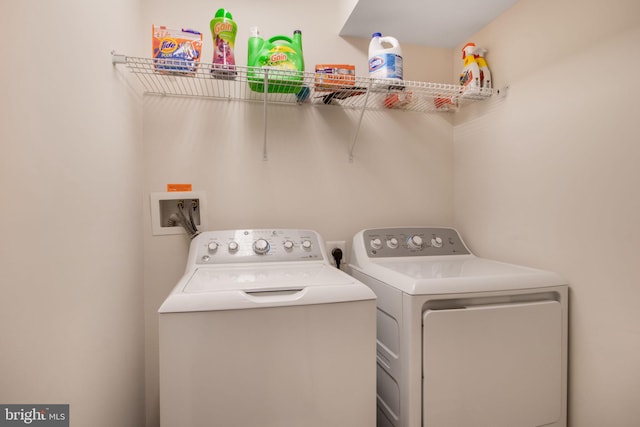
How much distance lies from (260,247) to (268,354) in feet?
1.85

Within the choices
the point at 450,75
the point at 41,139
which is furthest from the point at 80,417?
the point at 450,75

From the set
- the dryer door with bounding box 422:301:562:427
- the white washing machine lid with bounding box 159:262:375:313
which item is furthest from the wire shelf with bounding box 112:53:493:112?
the dryer door with bounding box 422:301:562:427

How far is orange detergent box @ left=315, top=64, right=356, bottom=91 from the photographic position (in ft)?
4.48

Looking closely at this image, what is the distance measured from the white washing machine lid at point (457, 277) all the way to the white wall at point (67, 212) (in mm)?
989

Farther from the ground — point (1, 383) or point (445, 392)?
point (1, 383)

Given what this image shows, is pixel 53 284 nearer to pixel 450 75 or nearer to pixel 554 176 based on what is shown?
pixel 554 176

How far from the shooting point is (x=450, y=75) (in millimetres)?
1891

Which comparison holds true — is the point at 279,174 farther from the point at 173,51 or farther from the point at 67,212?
the point at 67,212

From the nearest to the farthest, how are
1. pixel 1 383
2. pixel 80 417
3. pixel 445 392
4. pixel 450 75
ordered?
pixel 1 383 < pixel 80 417 < pixel 445 392 < pixel 450 75

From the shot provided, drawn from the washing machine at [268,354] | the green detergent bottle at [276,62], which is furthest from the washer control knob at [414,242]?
the green detergent bottle at [276,62]

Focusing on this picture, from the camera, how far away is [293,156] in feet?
5.49

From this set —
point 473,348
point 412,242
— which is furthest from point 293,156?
point 473,348

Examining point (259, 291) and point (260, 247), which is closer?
point (259, 291)

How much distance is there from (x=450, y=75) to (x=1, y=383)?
2.24 meters
